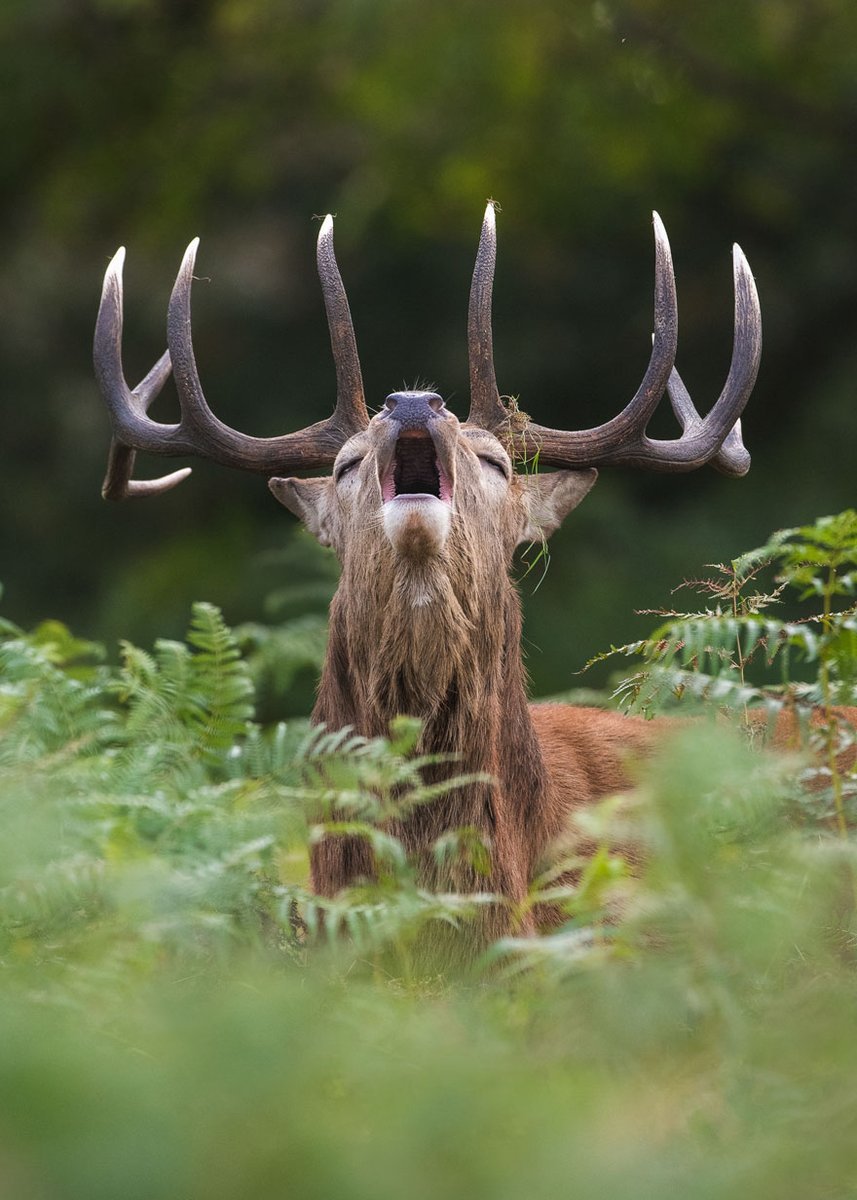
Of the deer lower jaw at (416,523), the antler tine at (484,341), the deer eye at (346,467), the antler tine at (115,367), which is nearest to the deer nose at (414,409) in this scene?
the deer lower jaw at (416,523)

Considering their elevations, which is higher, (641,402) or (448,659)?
(641,402)

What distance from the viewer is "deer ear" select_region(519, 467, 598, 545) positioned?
5680 mm

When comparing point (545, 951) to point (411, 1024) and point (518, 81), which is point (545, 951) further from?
point (518, 81)

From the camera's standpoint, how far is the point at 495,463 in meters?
5.33

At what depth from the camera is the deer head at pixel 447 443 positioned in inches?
194

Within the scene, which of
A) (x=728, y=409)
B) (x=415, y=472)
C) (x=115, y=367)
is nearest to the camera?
(x=415, y=472)

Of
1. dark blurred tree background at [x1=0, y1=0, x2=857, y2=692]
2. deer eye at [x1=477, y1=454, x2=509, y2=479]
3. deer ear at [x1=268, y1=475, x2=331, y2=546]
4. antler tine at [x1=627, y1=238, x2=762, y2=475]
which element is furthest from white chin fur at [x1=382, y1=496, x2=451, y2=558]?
dark blurred tree background at [x1=0, y1=0, x2=857, y2=692]

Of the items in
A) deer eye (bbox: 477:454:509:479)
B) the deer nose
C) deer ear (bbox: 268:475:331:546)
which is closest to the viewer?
the deer nose

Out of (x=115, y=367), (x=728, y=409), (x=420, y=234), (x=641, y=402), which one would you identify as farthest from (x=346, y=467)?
(x=420, y=234)

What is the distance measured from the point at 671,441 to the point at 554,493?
428 mm

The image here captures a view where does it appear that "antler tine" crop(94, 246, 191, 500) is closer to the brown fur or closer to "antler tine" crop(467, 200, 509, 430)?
the brown fur

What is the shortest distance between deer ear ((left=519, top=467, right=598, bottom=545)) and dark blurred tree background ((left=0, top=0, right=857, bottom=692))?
567cm

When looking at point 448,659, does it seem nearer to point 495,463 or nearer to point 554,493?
point 495,463

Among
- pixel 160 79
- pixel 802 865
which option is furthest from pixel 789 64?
pixel 802 865
